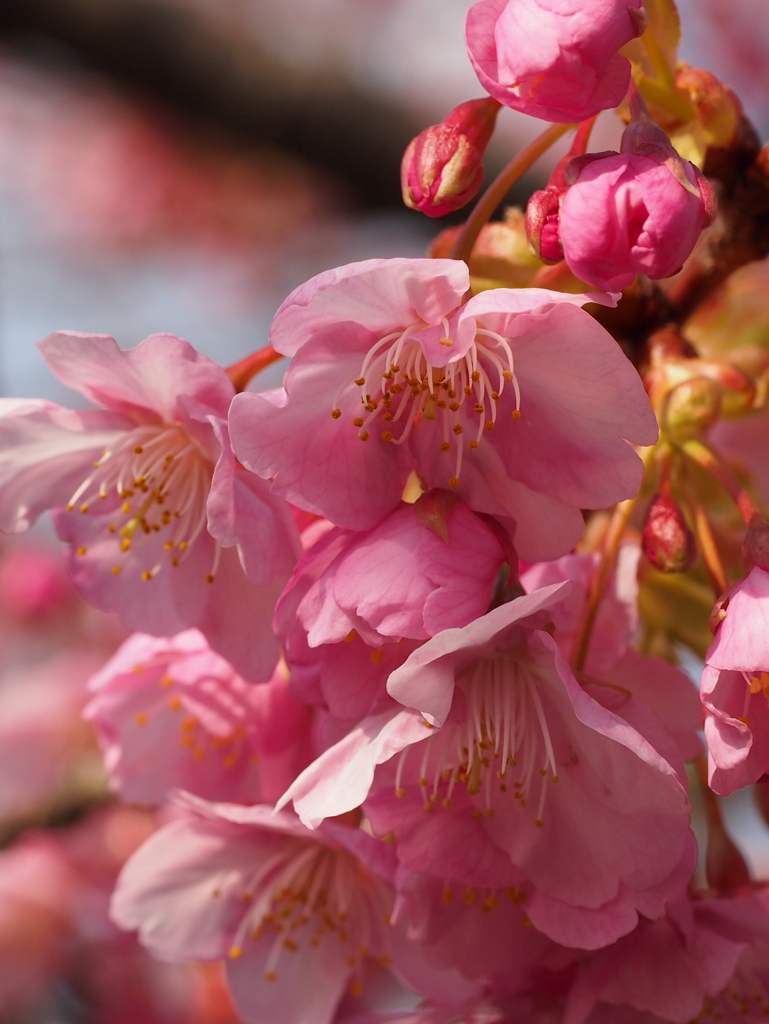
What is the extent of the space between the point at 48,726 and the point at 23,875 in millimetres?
890

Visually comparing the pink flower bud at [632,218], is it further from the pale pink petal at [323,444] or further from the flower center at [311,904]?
the flower center at [311,904]

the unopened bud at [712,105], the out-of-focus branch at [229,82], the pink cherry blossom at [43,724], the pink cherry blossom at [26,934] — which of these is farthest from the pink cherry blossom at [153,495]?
the pink cherry blossom at [43,724]

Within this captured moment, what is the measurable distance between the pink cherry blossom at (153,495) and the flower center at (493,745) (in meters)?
0.19

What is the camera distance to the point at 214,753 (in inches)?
48.3

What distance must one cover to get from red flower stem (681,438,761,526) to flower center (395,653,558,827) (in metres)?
0.26

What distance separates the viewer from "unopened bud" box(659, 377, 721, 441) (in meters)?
1.08

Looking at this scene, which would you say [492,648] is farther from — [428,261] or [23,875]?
[23,875]

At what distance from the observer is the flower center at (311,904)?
1241mm

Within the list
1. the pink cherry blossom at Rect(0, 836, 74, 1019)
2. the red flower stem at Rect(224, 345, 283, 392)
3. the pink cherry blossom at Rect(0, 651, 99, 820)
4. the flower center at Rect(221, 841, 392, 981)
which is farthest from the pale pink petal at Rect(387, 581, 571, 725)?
the pink cherry blossom at Rect(0, 651, 99, 820)

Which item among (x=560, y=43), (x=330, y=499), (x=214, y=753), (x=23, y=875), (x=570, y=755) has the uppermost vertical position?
(x=560, y=43)

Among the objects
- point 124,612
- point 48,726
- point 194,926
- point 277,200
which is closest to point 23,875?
point 48,726

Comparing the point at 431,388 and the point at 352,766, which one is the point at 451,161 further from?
the point at 352,766

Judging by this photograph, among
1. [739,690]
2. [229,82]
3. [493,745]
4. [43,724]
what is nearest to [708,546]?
[739,690]

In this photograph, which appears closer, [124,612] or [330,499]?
[330,499]
